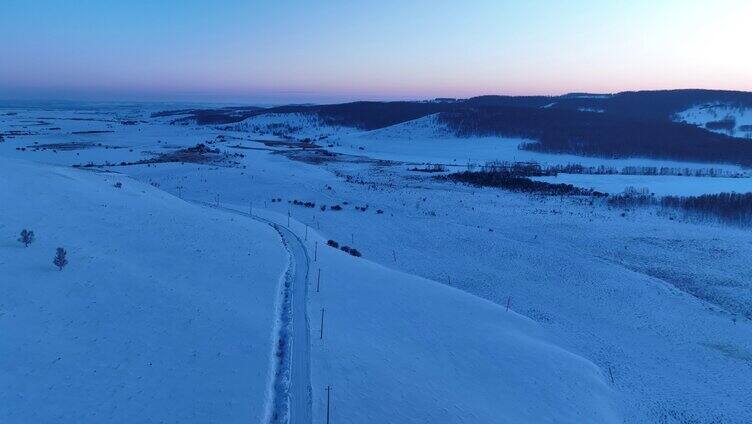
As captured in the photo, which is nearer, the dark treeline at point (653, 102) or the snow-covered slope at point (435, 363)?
the snow-covered slope at point (435, 363)

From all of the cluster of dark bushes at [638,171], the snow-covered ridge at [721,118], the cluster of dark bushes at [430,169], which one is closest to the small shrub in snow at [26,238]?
the cluster of dark bushes at [430,169]

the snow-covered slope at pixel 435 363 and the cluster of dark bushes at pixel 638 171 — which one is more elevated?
the cluster of dark bushes at pixel 638 171

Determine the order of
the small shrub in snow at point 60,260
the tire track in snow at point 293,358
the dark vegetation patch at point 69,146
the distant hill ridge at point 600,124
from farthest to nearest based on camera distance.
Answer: the distant hill ridge at point 600,124 < the dark vegetation patch at point 69,146 < the small shrub in snow at point 60,260 < the tire track in snow at point 293,358

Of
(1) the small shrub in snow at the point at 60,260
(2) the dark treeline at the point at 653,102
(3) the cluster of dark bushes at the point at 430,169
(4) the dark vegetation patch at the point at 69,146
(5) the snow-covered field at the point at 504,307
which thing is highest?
(2) the dark treeline at the point at 653,102

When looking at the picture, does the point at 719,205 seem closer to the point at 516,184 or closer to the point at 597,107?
the point at 516,184

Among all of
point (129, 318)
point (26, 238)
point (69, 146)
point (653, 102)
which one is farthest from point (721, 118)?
point (26, 238)

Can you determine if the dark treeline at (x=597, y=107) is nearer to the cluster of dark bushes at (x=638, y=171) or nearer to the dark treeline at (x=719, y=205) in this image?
the cluster of dark bushes at (x=638, y=171)

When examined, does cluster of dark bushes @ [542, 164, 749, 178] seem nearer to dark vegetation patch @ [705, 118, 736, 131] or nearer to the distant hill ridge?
the distant hill ridge

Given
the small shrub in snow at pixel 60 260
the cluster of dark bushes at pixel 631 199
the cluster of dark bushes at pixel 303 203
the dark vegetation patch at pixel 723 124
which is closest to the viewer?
the small shrub in snow at pixel 60 260
